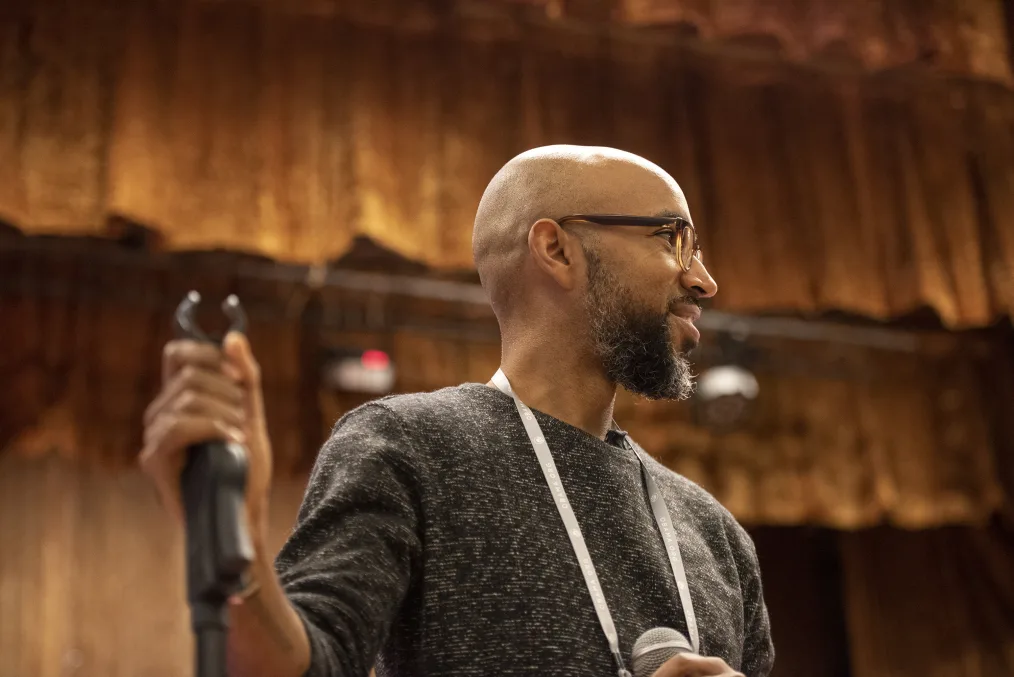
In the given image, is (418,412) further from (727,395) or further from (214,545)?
(727,395)

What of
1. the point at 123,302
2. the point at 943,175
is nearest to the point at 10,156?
the point at 123,302

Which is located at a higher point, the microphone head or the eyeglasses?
the eyeglasses

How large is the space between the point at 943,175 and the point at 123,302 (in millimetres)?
2931

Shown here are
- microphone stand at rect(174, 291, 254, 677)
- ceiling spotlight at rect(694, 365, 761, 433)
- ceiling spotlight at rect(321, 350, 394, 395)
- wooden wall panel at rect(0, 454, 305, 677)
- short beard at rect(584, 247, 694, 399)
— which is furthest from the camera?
ceiling spotlight at rect(694, 365, 761, 433)

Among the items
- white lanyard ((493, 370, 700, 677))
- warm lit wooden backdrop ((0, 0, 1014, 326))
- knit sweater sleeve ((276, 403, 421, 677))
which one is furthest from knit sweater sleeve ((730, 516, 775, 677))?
warm lit wooden backdrop ((0, 0, 1014, 326))

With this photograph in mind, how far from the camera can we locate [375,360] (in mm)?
4191

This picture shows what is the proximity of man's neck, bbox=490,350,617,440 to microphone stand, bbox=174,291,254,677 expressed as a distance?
0.73 m

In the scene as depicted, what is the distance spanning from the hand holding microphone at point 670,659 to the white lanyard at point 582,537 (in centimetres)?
3

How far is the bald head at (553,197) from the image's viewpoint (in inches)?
60.1

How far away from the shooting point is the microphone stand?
735mm

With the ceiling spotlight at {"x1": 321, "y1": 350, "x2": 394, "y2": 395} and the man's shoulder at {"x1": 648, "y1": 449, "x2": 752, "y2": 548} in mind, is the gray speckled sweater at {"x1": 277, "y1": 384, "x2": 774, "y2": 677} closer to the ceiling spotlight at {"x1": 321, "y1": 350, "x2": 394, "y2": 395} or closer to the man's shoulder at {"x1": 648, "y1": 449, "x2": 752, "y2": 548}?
the man's shoulder at {"x1": 648, "y1": 449, "x2": 752, "y2": 548}

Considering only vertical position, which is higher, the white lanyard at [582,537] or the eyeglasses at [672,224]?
the eyeglasses at [672,224]

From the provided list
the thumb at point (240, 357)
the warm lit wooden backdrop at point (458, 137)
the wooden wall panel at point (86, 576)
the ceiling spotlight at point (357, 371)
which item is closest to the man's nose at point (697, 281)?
the thumb at point (240, 357)

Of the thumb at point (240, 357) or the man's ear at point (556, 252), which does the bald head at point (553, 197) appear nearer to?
the man's ear at point (556, 252)
